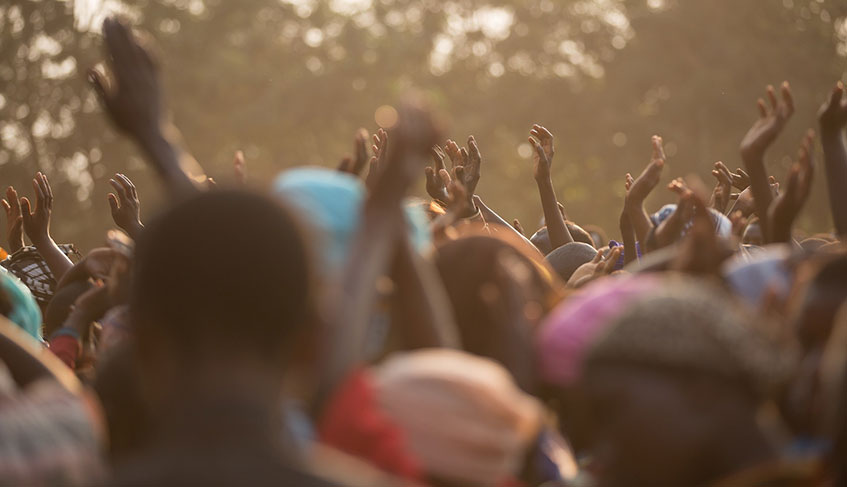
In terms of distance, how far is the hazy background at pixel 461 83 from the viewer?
3575 cm

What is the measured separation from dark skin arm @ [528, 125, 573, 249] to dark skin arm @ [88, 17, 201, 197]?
13.8 feet

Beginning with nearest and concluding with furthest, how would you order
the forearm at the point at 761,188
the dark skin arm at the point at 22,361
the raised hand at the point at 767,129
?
1. the dark skin arm at the point at 22,361
2. the raised hand at the point at 767,129
3. the forearm at the point at 761,188

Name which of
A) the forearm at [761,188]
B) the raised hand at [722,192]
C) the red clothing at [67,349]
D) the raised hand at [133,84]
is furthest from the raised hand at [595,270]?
the raised hand at [133,84]

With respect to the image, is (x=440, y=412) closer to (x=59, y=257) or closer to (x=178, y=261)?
(x=178, y=261)

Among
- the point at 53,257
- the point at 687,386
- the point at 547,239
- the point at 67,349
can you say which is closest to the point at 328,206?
the point at 687,386

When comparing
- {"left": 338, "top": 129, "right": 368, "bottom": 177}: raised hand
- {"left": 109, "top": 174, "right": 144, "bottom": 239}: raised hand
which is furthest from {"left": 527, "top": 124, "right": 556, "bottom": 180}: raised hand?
{"left": 338, "top": 129, "right": 368, "bottom": 177}: raised hand

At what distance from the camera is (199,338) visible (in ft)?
8.52

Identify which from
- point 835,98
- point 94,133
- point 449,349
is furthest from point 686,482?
point 94,133

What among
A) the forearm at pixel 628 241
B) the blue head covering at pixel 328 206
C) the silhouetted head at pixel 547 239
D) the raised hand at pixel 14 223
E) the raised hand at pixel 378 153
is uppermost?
the blue head covering at pixel 328 206

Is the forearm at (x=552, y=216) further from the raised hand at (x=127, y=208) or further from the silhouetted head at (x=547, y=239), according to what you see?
the raised hand at (x=127, y=208)

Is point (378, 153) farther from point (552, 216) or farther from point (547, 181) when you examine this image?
point (552, 216)

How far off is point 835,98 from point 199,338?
3.84 m

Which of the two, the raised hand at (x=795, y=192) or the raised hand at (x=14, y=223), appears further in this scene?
the raised hand at (x=14, y=223)

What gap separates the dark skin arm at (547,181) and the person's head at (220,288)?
5069 millimetres
